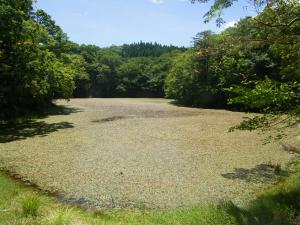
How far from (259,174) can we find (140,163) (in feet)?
12.4

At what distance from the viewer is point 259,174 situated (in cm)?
1025

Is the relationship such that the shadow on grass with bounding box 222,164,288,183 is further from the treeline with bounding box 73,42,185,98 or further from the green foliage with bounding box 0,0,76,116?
the treeline with bounding box 73,42,185,98

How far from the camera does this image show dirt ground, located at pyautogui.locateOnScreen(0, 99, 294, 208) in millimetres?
8562

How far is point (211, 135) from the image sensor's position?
57.6 feet

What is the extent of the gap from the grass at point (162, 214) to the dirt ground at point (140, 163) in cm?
67

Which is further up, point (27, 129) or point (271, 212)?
point (271, 212)

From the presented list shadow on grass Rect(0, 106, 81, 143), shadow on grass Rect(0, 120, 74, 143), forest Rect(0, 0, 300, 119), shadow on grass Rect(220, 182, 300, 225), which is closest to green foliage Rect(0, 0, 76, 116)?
forest Rect(0, 0, 300, 119)

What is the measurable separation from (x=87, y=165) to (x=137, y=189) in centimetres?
287

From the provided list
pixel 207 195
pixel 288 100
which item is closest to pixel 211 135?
pixel 207 195

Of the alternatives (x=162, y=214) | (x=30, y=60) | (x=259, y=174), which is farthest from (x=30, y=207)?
(x=30, y=60)

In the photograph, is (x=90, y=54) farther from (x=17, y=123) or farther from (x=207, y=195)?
(x=207, y=195)

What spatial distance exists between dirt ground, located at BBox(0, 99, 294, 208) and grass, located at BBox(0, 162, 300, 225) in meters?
0.67

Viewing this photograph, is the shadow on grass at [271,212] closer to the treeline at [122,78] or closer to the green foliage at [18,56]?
the green foliage at [18,56]

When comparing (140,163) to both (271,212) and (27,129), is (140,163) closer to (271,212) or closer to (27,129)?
(271,212)
